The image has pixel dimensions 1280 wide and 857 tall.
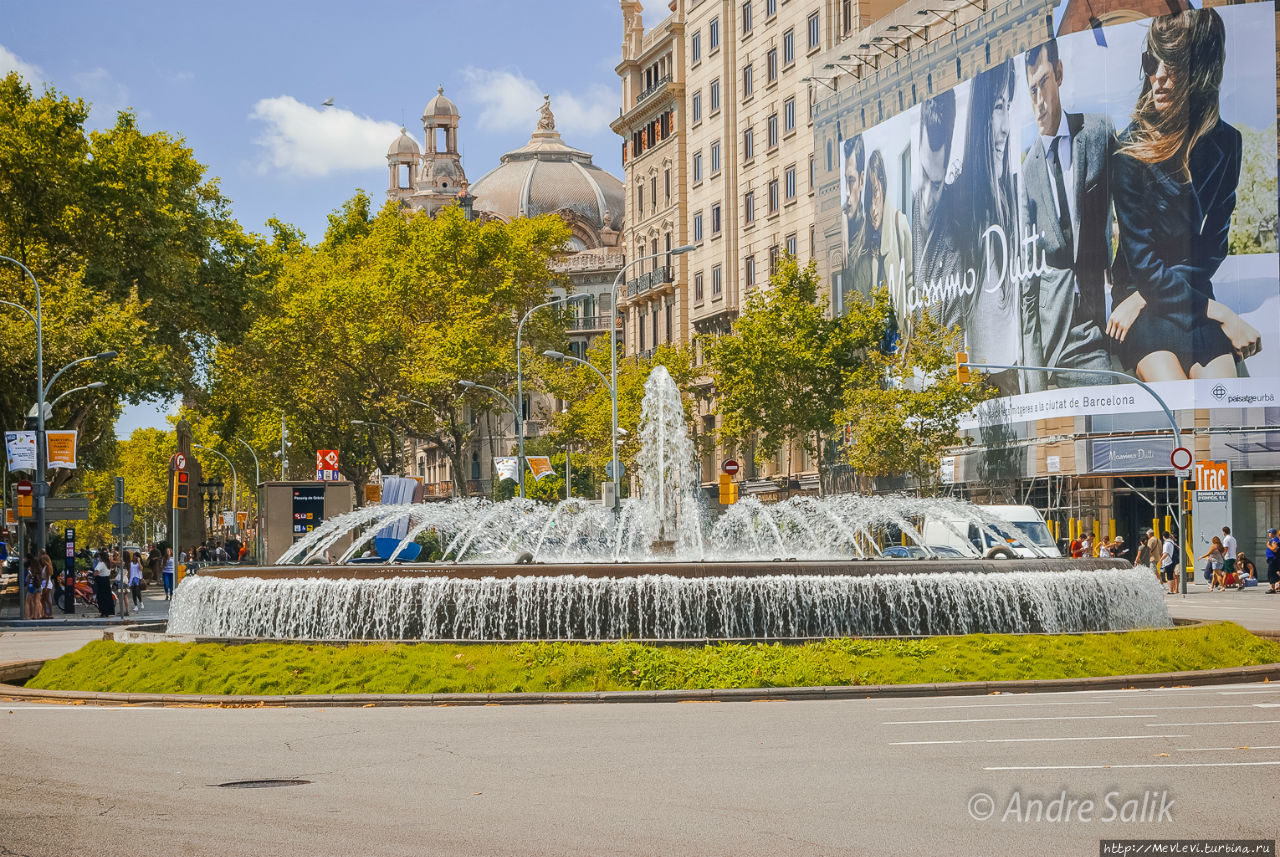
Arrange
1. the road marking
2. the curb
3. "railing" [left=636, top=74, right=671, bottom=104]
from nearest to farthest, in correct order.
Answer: the road marking
the curb
"railing" [left=636, top=74, right=671, bottom=104]

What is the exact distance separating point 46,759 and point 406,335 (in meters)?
54.8

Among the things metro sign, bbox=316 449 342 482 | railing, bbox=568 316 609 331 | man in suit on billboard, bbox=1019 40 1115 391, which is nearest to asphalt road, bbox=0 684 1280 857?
man in suit on billboard, bbox=1019 40 1115 391

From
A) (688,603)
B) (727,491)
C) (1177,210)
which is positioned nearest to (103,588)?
(727,491)

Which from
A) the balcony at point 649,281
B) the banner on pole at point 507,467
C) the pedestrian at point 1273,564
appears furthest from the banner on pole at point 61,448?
the balcony at point 649,281

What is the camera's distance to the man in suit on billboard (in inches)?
2026

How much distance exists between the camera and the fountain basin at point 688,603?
63.6 feet

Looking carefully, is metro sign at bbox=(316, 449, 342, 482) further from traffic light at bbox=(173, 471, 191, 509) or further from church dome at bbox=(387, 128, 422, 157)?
church dome at bbox=(387, 128, 422, 157)

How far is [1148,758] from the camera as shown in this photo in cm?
1147

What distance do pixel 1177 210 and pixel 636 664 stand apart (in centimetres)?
3736

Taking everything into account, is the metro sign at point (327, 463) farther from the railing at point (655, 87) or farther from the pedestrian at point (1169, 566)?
the railing at point (655, 87)

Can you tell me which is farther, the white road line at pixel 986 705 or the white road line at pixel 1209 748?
the white road line at pixel 986 705

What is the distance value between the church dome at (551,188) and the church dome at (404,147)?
Answer: 24.4 meters

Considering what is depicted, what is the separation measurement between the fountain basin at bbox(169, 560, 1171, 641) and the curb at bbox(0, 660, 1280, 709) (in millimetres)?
2122

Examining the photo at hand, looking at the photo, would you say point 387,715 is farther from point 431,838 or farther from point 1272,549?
point 1272,549
